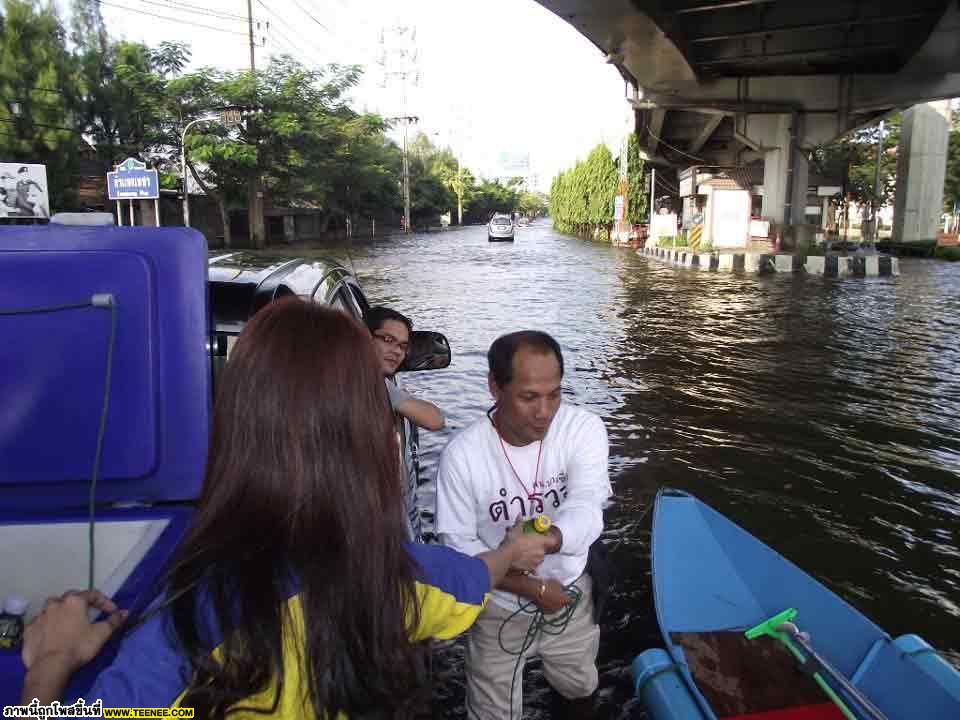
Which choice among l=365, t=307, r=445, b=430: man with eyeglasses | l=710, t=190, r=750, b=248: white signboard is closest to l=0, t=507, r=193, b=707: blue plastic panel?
l=365, t=307, r=445, b=430: man with eyeglasses

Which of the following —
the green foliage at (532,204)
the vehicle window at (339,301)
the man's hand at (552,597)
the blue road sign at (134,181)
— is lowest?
the man's hand at (552,597)

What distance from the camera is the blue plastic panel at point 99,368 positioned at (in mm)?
1748

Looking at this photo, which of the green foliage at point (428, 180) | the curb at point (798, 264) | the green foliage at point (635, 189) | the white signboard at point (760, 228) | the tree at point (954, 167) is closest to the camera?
the curb at point (798, 264)

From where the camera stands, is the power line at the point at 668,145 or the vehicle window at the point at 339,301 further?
the power line at the point at 668,145

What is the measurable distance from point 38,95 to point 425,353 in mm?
26864

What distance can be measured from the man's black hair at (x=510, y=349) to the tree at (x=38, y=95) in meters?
26.1

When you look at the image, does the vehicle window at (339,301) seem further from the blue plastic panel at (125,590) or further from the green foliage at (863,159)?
the green foliage at (863,159)

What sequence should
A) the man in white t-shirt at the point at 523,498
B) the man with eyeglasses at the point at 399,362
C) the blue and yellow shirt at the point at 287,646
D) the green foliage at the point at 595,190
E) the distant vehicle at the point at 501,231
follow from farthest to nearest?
the distant vehicle at the point at 501,231, the green foliage at the point at 595,190, the man with eyeglasses at the point at 399,362, the man in white t-shirt at the point at 523,498, the blue and yellow shirt at the point at 287,646

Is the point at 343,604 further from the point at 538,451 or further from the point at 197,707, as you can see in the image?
the point at 538,451

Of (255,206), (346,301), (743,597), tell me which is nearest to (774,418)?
(743,597)

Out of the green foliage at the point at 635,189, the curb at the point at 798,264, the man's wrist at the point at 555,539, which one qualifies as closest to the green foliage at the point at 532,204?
the green foliage at the point at 635,189

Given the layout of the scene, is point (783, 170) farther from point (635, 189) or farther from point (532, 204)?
point (532, 204)

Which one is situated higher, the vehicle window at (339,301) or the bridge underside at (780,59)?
the bridge underside at (780,59)

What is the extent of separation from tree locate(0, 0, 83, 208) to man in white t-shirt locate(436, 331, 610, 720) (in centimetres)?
2619
